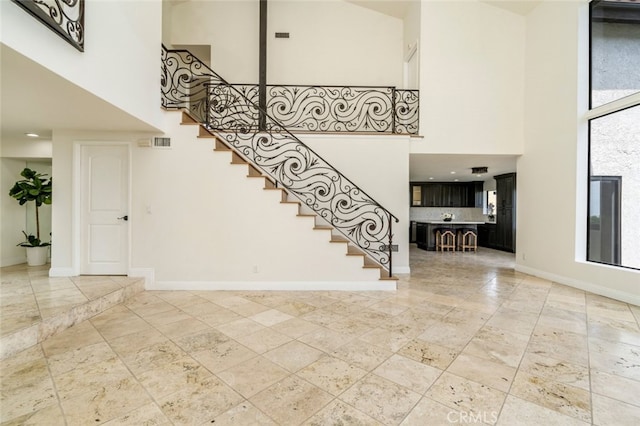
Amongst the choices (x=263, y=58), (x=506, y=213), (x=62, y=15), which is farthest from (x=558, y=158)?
(x=62, y=15)

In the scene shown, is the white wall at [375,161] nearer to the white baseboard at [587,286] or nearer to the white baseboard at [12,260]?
the white baseboard at [587,286]

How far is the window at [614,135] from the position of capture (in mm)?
4039

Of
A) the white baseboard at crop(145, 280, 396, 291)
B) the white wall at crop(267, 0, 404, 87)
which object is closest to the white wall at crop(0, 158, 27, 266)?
the white baseboard at crop(145, 280, 396, 291)

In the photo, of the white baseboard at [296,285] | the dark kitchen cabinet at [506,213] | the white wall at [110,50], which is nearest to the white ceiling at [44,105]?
the white wall at [110,50]

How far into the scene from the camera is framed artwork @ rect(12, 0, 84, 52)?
6.43 ft

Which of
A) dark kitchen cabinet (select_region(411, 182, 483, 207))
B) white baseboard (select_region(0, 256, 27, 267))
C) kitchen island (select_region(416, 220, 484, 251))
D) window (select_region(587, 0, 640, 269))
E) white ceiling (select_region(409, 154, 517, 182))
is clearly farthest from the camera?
dark kitchen cabinet (select_region(411, 182, 483, 207))

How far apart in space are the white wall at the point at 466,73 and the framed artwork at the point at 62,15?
5.09m

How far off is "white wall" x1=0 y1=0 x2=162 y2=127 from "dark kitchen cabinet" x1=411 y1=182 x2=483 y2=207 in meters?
9.51

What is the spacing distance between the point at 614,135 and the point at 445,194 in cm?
663

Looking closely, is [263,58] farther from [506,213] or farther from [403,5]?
[506,213]

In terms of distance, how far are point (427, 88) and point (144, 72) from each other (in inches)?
194

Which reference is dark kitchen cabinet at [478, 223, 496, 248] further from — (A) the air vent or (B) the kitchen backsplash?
(A) the air vent

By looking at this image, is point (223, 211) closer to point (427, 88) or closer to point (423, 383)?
point (423, 383)

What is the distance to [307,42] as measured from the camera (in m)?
6.54
